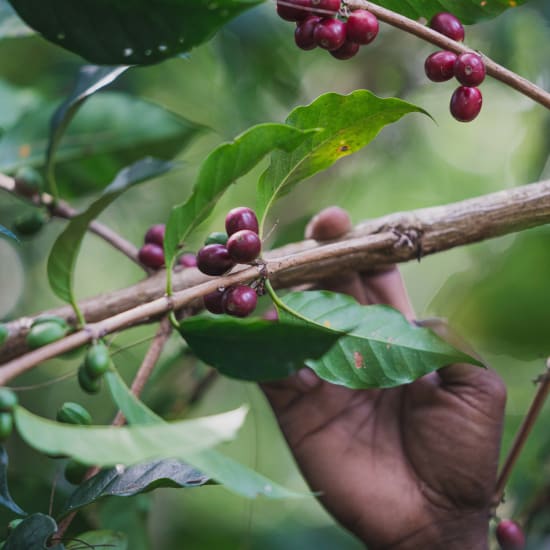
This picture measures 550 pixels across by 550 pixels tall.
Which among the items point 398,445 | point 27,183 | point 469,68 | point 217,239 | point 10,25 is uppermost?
point 469,68

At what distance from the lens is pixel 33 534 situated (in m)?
1.00

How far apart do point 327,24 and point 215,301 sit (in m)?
0.45

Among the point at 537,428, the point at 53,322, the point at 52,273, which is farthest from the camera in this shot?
the point at 537,428

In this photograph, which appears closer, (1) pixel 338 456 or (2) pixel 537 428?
(1) pixel 338 456

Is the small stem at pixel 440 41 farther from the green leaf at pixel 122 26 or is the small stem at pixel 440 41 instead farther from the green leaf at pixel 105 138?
the green leaf at pixel 105 138

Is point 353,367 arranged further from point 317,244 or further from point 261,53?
point 261,53

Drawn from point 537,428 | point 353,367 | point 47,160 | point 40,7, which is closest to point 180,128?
point 47,160

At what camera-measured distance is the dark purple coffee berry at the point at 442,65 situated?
1062 millimetres

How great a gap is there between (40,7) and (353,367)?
74cm

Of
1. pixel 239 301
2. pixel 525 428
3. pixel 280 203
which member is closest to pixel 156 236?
pixel 239 301

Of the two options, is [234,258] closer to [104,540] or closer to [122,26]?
[122,26]

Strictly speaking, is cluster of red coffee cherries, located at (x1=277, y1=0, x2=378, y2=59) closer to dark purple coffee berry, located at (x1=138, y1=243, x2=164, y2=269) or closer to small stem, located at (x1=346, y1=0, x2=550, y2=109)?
small stem, located at (x1=346, y1=0, x2=550, y2=109)

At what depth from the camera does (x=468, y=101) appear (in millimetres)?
1080

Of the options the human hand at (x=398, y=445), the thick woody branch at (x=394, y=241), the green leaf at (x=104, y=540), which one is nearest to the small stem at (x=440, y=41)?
the thick woody branch at (x=394, y=241)
